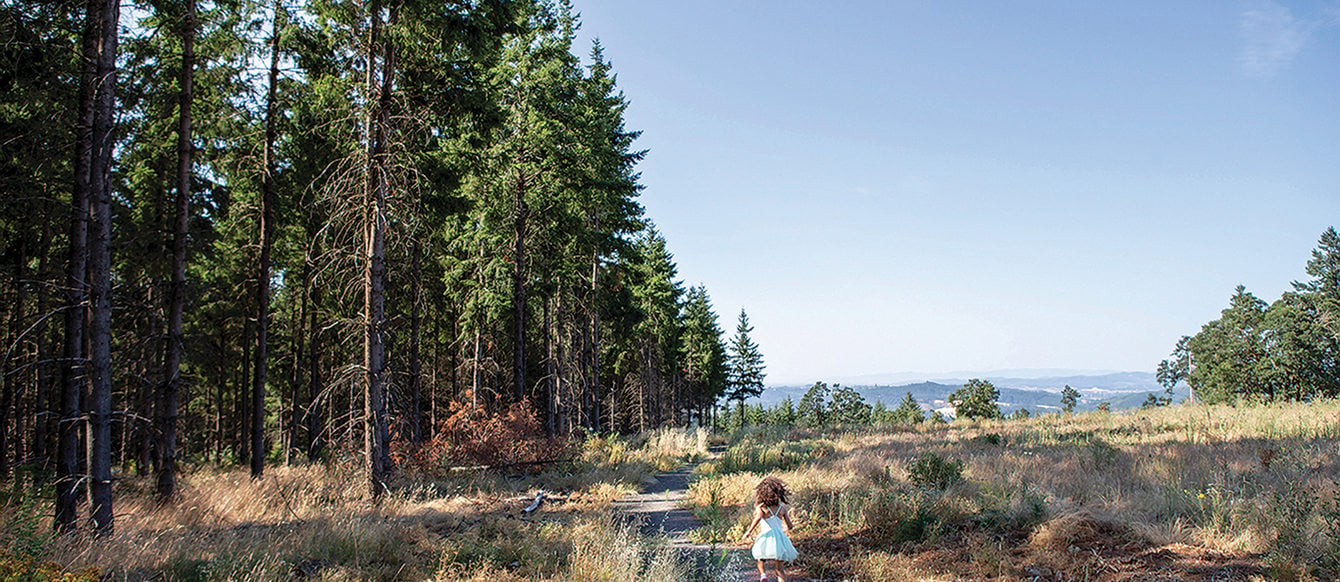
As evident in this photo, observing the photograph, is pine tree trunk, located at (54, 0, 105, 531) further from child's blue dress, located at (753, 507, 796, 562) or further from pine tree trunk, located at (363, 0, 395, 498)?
child's blue dress, located at (753, 507, 796, 562)

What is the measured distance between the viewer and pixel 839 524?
8891mm

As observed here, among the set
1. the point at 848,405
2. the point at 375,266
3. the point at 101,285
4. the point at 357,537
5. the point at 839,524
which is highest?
the point at 375,266

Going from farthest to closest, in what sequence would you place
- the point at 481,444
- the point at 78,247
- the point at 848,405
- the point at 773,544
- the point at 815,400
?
1. the point at 848,405
2. the point at 815,400
3. the point at 481,444
4. the point at 78,247
5. the point at 773,544

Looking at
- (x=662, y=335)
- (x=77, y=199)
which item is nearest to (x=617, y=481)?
(x=77, y=199)

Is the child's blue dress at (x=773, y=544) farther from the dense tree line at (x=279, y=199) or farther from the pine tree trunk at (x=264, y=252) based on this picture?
the pine tree trunk at (x=264, y=252)

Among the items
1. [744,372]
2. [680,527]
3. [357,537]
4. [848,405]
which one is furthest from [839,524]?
[848,405]

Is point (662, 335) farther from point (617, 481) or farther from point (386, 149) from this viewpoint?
point (386, 149)

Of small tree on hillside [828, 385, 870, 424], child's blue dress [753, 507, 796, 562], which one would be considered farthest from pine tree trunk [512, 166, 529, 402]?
small tree on hillside [828, 385, 870, 424]

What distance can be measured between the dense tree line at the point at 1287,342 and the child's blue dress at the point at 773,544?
6345 centimetres

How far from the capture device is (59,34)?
30.2ft

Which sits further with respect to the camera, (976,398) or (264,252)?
(976,398)

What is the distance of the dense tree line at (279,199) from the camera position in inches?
316

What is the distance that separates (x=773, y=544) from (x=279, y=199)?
13972 mm

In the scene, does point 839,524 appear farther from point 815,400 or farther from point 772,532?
point 815,400
